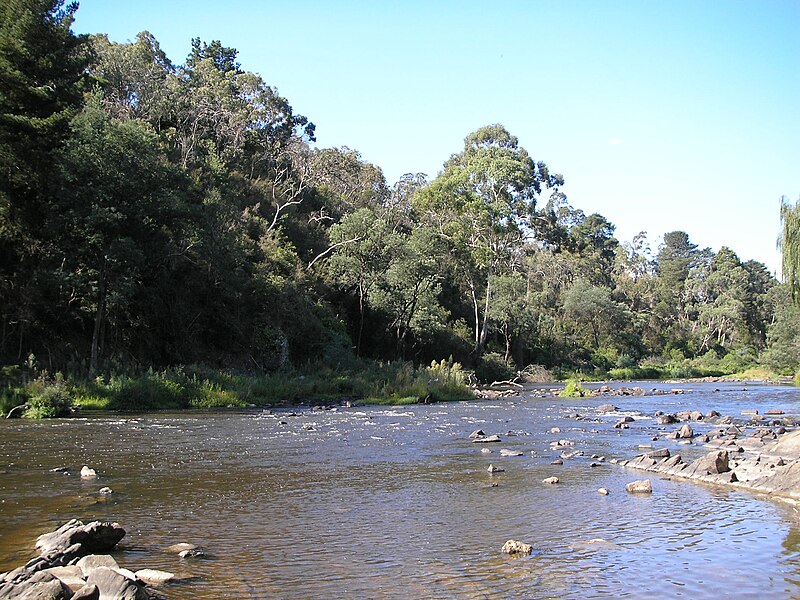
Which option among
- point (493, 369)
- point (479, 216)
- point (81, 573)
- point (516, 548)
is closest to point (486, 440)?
point (516, 548)

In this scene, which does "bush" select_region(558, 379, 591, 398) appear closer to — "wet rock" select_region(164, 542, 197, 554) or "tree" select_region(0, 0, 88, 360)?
"tree" select_region(0, 0, 88, 360)

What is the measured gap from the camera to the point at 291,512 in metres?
10.3

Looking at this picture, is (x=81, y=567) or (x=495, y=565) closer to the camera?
(x=81, y=567)

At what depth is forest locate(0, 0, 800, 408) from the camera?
2947 centimetres

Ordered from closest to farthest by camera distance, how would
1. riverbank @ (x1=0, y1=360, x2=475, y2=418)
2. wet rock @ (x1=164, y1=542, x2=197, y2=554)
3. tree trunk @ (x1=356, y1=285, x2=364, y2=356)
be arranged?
wet rock @ (x1=164, y1=542, x2=197, y2=554) → riverbank @ (x1=0, y1=360, x2=475, y2=418) → tree trunk @ (x1=356, y1=285, x2=364, y2=356)

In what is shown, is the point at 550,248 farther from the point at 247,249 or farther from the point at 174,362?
the point at 174,362

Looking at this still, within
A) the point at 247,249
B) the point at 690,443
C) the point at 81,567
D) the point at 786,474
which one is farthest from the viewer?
the point at 247,249

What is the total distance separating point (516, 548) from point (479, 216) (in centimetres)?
5477

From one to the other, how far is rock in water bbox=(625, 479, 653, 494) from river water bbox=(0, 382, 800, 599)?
208mm

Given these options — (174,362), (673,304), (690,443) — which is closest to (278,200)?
(174,362)

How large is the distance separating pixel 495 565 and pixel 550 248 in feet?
318

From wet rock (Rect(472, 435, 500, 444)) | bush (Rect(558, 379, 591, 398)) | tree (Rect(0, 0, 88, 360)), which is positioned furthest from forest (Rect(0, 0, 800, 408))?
wet rock (Rect(472, 435, 500, 444))

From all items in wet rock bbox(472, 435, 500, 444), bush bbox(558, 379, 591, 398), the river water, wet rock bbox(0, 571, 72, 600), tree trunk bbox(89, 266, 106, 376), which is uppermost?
tree trunk bbox(89, 266, 106, 376)

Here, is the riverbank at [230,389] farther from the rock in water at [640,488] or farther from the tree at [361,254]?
the rock in water at [640,488]
